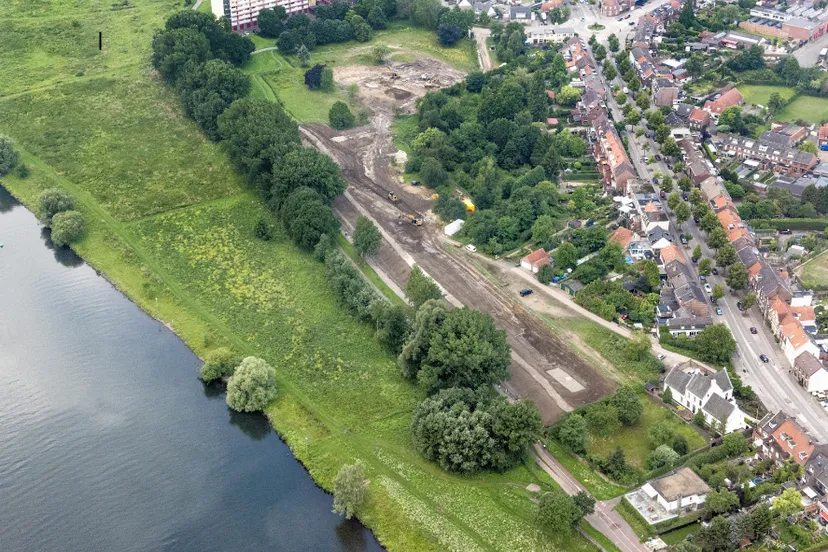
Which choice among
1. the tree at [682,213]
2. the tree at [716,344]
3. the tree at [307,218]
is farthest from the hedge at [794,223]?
the tree at [307,218]

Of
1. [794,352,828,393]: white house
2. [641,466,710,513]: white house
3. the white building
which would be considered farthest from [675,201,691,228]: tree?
the white building

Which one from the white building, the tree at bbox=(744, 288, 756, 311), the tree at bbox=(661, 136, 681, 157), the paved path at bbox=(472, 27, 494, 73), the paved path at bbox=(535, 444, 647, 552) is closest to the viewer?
the paved path at bbox=(535, 444, 647, 552)

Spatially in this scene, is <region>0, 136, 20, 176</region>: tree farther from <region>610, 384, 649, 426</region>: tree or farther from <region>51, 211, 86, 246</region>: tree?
<region>610, 384, 649, 426</region>: tree

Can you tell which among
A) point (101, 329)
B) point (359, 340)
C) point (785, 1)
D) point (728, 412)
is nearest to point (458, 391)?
point (359, 340)

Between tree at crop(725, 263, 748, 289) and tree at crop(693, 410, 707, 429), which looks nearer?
tree at crop(693, 410, 707, 429)

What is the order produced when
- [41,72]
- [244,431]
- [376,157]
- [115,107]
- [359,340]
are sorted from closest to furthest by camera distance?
[244,431], [359,340], [376,157], [115,107], [41,72]

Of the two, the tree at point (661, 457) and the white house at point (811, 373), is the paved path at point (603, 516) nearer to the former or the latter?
the tree at point (661, 457)

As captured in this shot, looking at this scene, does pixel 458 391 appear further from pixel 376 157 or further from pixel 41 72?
pixel 41 72
